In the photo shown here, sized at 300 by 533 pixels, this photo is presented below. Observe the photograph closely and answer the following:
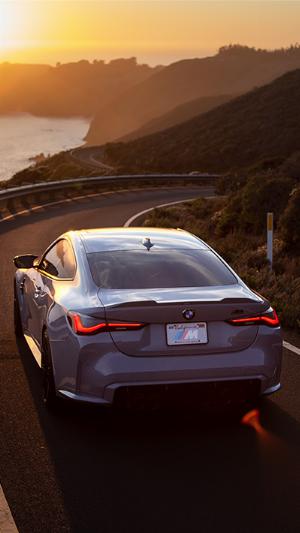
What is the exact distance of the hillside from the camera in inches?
2945

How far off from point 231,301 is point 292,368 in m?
2.27

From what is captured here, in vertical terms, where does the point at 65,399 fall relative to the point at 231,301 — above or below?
below

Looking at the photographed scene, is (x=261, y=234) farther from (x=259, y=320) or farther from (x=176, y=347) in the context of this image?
(x=176, y=347)

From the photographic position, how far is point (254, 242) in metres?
16.8

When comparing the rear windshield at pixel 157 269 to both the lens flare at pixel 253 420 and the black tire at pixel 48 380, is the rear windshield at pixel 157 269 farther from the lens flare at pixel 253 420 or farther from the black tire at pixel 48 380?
the lens flare at pixel 253 420

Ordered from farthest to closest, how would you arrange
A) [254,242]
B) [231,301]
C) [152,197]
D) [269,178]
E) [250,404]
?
[152,197], [269,178], [254,242], [250,404], [231,301]

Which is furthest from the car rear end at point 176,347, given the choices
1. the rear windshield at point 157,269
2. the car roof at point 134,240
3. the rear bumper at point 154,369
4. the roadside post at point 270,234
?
the roadside post at point 270,234

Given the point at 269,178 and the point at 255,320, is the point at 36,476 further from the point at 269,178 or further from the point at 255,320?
the point at 269,178

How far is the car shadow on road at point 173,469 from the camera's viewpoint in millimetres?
4766

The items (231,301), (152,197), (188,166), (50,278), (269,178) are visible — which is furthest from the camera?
(188,166)

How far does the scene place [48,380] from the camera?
6613mm

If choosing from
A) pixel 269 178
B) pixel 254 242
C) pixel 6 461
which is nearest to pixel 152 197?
pixel 269 178

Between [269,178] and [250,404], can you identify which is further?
A: [269,178]

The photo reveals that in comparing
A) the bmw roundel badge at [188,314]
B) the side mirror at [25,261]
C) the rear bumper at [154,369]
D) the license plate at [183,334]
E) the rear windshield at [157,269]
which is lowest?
the rear bumper at [154,369]
